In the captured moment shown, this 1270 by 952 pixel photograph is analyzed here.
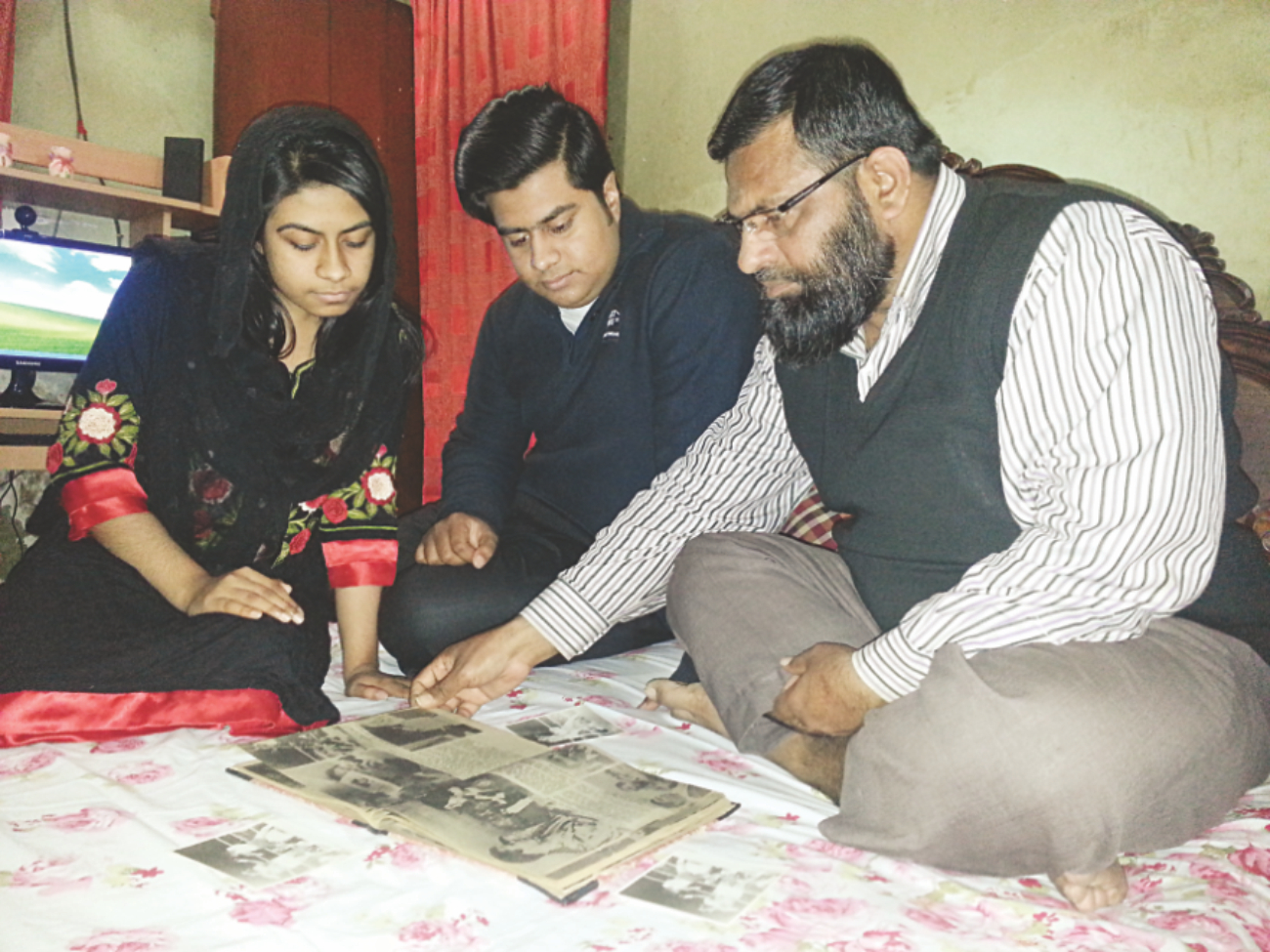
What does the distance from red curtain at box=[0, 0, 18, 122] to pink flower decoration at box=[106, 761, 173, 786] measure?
2629 mm

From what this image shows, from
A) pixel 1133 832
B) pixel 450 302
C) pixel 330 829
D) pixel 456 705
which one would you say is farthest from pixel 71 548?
pixel 450 302

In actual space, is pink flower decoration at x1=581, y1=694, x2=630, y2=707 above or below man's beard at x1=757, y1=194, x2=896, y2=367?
below

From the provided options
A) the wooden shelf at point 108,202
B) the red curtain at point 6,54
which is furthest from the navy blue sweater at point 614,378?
the red curtain at point 6,54

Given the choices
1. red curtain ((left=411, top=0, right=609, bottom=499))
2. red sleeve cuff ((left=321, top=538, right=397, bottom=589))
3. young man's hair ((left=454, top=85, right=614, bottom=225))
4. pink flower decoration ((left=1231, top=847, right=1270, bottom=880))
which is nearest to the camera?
pink flower decoration ((left=1231, top=847, right=1270, bottom=880))

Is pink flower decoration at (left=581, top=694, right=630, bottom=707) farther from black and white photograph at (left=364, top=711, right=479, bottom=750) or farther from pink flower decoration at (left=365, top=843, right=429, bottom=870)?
pink flower decoration at (left=365, top=843, right=429, bottom=870)

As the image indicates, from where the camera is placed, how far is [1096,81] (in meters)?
1.89

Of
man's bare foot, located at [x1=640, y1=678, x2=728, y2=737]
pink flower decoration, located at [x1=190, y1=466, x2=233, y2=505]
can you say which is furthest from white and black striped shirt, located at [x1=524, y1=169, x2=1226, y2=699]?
pink flower decoration, located at [x1=190, y1=466, x2=233, y2=505]

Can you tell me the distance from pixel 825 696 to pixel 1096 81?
5.16 feet

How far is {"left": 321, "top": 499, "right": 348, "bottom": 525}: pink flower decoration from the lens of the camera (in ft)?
4.83

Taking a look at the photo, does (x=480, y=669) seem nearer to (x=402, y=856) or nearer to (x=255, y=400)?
(x=402, y=856)

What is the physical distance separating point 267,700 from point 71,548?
441 millimetres

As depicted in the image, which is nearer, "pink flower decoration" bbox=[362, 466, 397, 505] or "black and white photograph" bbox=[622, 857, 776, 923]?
"black and white photograph" bbox=[622, 857, 776, 923]

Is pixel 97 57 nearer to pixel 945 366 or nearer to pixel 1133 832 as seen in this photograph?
pixel 945 366

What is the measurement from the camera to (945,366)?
40.9 inches
